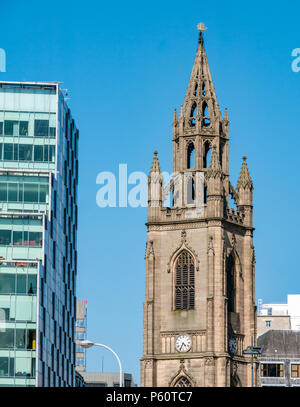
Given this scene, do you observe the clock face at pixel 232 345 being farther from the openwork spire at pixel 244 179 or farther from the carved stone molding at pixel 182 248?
the openwork spire at pixel 244 179

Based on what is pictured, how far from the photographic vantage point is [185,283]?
5423 inches

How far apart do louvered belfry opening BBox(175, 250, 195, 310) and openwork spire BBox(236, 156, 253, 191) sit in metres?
13.3

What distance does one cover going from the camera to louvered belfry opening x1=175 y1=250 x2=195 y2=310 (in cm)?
13725

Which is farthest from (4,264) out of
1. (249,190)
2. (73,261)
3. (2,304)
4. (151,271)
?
(249,190)

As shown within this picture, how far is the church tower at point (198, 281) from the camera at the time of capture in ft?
445

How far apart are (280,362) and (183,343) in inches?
709

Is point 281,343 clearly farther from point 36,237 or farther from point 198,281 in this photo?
point 36,237

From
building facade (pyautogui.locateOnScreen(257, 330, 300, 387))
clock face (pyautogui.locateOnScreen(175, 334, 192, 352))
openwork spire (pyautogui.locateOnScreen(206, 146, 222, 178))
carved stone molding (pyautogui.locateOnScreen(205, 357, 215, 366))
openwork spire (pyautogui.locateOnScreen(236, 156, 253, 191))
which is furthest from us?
building facade (pyautogui.locateOnScreen(257, 330, 300, 387))

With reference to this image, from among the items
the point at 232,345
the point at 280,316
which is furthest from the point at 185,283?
the point at 280,316

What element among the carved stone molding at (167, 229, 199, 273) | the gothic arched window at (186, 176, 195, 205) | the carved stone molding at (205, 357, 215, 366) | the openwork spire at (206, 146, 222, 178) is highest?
the openwork spire at (206, 146, 222, 178)

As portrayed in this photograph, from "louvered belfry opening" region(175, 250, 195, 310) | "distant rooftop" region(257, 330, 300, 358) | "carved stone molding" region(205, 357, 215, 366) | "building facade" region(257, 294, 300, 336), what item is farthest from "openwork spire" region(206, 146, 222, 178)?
"building facade" region(257, 294, 300, 336)

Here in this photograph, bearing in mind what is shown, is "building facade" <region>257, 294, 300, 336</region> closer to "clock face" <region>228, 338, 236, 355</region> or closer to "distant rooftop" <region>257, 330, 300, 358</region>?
"distant rooftop" <region>257, 330, 300, 358</region>
